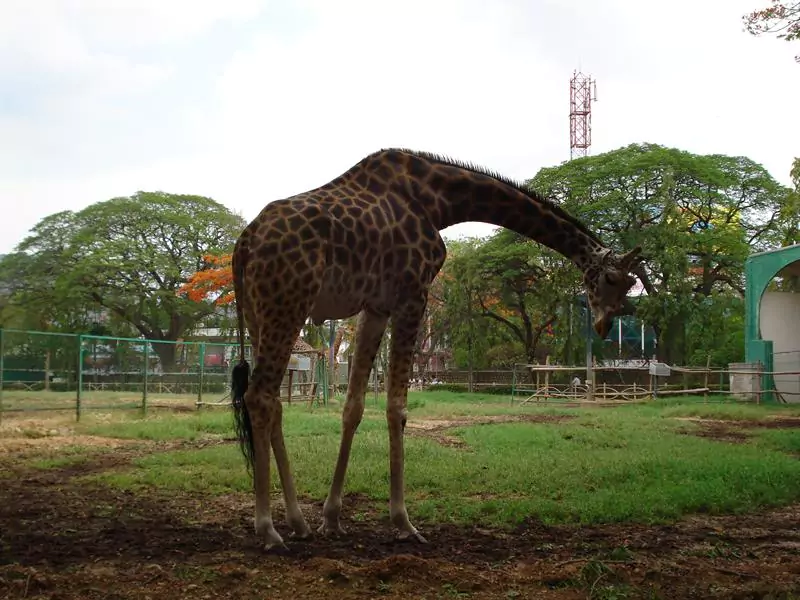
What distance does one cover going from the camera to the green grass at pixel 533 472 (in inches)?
225

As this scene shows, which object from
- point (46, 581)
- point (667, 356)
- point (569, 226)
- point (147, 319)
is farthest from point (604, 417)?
point (147, 319)

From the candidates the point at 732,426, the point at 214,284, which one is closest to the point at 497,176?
the point at 732,426

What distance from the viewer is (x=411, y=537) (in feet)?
15.3

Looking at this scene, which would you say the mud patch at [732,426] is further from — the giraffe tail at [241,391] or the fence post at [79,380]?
the fence post at [79,380]

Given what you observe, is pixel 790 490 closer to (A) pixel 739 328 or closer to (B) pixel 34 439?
(B) pixel 34 439

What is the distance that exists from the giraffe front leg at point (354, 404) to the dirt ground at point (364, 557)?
0.67 feet

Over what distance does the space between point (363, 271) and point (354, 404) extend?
983 millimetres

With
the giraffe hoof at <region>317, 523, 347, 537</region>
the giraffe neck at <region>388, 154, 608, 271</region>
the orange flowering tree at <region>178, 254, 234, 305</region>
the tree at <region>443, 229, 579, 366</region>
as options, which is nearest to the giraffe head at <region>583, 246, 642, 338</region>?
the giraffe neck at <region>388, 154, 608, 271</region>

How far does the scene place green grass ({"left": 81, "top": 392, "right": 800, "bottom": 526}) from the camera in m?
5.70

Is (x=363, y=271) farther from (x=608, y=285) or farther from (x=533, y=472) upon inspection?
(x=533, y=472)

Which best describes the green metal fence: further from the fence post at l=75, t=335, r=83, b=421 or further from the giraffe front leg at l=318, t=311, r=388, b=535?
the giraffe front leg at l=318, t=311, r=388, b=535

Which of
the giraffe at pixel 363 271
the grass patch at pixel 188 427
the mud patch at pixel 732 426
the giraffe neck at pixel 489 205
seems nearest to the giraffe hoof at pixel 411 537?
the giraffe at pixel 363 271

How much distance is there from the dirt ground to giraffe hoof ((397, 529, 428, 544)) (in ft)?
0.31

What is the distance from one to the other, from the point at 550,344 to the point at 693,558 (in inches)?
1201
